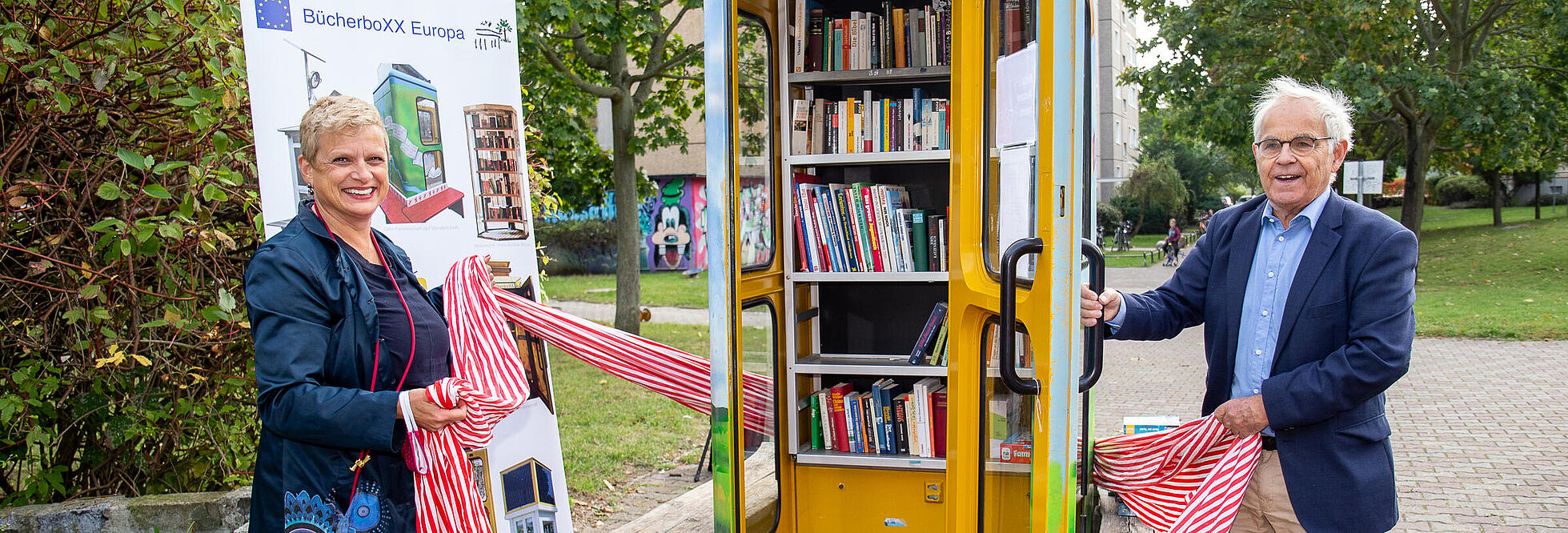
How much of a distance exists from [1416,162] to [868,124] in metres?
19.5

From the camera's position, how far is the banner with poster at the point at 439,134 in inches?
121

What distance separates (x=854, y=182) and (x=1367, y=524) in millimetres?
2395

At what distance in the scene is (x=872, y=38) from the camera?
13.8 feet

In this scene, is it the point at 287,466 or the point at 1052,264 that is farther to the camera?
the point at 1052,264

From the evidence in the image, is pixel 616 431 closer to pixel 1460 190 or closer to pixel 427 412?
pixel 427 412

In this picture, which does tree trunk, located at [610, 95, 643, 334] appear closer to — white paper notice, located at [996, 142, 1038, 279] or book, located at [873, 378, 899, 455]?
book, located at [873, 378, 899, 455]

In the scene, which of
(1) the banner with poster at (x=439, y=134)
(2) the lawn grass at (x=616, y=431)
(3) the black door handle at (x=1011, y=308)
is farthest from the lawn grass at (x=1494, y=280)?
(1) the banner with poster at (x=439, y=134)

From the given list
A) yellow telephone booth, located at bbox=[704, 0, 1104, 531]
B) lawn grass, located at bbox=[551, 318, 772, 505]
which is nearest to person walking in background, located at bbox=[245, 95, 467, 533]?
yellow telephone booth, located at bbox=[704, 0, 1104, 531]

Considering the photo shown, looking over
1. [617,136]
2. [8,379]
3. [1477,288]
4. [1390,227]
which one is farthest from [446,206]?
[1477,288]

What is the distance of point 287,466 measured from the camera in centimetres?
240

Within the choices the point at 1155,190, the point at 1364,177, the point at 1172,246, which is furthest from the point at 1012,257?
the point at 1155,190

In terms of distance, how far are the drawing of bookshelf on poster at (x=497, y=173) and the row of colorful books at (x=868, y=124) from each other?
1217 mm

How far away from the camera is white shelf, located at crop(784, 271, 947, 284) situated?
396 cm

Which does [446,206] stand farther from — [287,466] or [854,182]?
[854,182]
